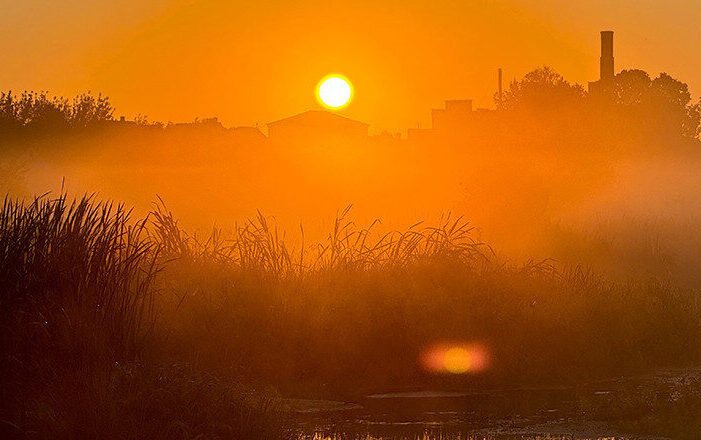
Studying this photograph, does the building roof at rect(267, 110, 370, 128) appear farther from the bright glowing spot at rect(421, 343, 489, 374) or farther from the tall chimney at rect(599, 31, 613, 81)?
the bright glowing spot at rect(421, 343, 489, 374)

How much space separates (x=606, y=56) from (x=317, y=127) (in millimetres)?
16743

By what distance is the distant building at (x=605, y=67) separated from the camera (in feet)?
235

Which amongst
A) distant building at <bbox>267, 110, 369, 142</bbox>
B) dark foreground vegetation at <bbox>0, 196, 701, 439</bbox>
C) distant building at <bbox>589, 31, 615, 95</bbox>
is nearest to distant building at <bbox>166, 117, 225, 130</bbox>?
distant building at <bbox>267, 110, 369, 142</bbox>

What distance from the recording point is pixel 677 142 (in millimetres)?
72250

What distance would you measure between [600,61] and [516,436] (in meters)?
60.2

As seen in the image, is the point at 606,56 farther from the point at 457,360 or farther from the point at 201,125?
the point at 457,360

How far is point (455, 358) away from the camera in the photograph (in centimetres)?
2102

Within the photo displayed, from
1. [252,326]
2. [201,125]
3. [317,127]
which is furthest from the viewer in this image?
[317,127]

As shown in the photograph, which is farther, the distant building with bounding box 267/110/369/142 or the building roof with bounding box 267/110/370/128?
the building roof with bounding box 267/110/370/128

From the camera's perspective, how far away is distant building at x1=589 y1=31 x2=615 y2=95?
235 feet

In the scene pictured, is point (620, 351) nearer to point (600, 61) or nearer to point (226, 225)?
point (226, 225)

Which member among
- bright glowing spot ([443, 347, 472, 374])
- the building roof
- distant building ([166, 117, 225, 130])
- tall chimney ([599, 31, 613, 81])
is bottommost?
bright glowing spot ([443, 347, 472, 374])

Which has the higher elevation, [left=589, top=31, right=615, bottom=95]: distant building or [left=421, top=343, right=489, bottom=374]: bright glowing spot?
[left=589, top=31, right=615, bottom=95]: distant building

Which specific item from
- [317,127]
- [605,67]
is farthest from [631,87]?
[317,127]
